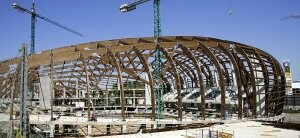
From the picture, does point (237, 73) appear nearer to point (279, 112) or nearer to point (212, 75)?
point (279, 112)

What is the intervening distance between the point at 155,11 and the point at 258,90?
30361 millimetres

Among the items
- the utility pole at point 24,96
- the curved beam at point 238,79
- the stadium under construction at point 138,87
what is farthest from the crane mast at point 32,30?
the utility pole at point 24,96

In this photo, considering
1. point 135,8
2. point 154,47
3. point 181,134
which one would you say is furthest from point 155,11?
point 181,134

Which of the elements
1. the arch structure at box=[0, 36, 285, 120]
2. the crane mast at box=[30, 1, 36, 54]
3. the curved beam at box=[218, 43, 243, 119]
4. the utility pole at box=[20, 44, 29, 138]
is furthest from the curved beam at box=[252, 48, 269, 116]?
the crane mast at box=[30, 1, 36, 54]

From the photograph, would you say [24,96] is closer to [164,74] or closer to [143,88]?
[164,74]

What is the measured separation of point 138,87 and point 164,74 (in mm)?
20278

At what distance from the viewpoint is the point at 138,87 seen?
7994 cm

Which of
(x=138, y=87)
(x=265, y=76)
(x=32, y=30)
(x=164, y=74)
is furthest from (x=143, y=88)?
(x=32, y=30)

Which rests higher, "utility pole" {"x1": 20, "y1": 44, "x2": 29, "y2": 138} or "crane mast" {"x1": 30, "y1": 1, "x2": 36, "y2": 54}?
"crane mast" {"x1": 30, "y1": 1, "x2": 36, "y2": 54}

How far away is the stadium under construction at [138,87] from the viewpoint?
142 feet

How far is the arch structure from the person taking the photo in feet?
148

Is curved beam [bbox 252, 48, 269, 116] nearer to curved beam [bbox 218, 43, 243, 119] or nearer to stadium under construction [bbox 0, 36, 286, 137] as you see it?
stadium under construction [bbox 0, 36, 286, 137]

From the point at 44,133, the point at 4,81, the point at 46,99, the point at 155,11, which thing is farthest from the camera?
the point at 155,11

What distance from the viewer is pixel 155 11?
→ 72.4 m
